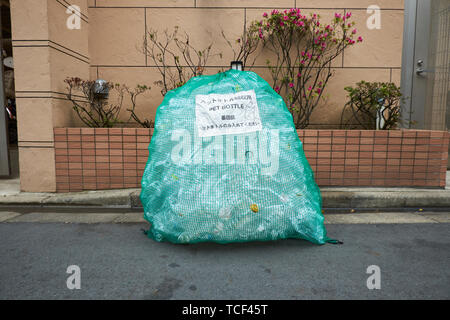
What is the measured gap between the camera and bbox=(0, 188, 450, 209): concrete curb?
10.6 ft

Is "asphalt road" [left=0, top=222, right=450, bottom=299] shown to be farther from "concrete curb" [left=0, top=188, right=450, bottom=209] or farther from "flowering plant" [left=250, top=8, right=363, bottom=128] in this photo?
→ "flowering plant" [left=250, top=8, right=363, bottom=128]

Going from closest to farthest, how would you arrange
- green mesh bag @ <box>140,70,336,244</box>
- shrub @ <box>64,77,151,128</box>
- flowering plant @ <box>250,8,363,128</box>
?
green mesh bag @ <box>140,70,336,244</box>, shrub @ <box>64,77,151,128</box>, flowering plant @ <box>250,8,363,128</box>

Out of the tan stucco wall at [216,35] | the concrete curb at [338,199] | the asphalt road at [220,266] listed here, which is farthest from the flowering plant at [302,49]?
the asphalt road at [220,266]

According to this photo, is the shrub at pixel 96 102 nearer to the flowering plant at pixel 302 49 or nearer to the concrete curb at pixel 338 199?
the concrete curb at pixel 338 199

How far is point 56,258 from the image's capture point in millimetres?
2031

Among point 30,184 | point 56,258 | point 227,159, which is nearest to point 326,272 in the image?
point 227,159

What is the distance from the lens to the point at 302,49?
4062 millimetres

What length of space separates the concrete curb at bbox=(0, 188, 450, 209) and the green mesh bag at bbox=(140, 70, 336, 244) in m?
1.04

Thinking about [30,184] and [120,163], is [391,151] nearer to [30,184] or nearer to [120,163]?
[120,163]

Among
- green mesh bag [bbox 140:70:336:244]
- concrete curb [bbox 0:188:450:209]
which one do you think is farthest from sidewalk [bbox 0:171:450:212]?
green mesh bag [bbox 140:70:336:244]

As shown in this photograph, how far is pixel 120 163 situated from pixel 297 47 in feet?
9.24

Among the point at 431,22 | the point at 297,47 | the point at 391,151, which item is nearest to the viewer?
the point at 391,151

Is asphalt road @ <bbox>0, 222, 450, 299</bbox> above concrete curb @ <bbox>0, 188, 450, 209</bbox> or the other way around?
the other way around

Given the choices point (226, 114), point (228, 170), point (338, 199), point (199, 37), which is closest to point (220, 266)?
point (228, 170)
